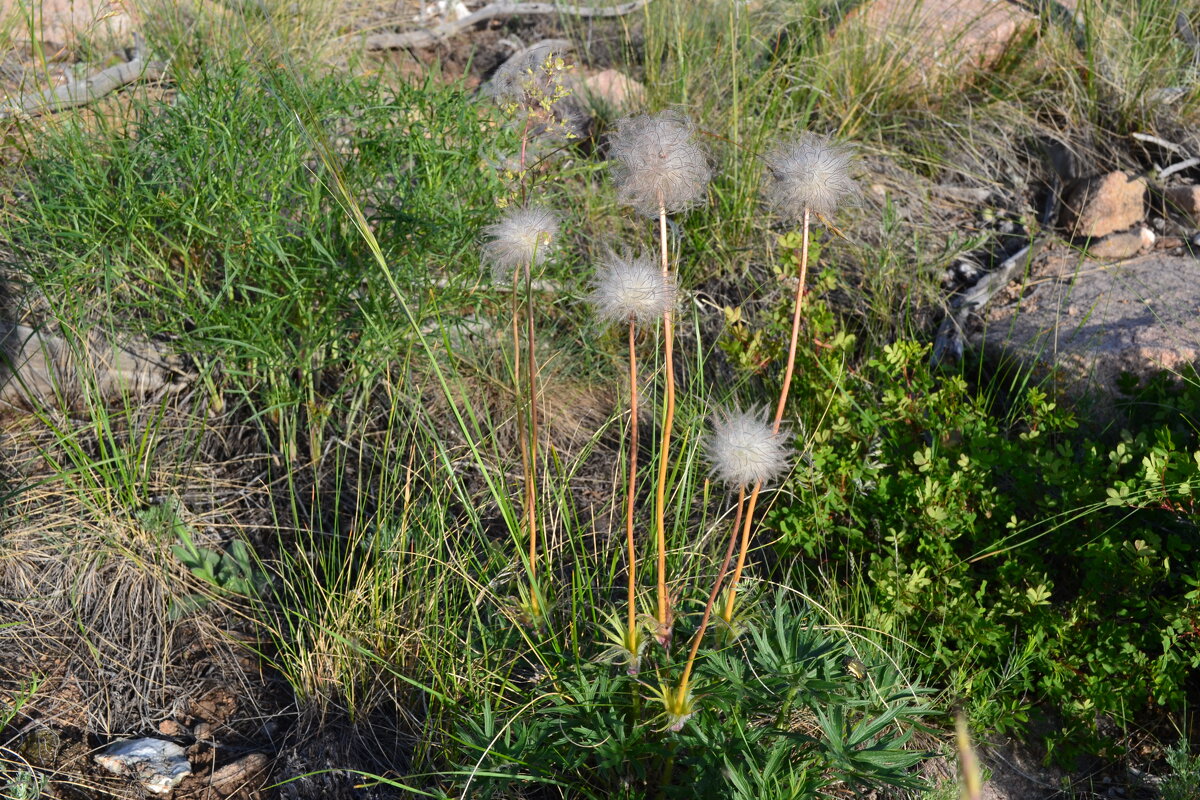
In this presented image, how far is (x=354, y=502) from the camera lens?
9.82ft

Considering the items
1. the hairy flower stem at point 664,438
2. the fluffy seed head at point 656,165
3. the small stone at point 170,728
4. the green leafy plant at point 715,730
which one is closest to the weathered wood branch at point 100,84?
the small stone at point 170,728

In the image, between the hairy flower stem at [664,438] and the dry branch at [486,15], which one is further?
the dry branch at [486,15]

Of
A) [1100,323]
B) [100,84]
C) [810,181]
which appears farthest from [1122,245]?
[100,84]

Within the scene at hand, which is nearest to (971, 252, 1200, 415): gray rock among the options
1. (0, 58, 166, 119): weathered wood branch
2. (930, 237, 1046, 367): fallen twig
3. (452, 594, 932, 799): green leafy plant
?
(930, 237, 1046, 367): fallen twig

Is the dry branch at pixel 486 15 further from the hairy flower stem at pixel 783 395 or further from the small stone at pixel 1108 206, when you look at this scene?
the hairy flower stem at pixel 783 395

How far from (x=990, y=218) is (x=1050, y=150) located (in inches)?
27.4

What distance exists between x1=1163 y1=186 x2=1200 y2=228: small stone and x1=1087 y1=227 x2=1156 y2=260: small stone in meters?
0.18

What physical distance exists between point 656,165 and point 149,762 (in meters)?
1.97

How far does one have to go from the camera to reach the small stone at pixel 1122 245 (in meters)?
3.79

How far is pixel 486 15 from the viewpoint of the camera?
5.64 m

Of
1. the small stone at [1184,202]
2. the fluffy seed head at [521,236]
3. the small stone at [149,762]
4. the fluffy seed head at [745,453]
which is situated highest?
the fluffy seed head at [521,236]

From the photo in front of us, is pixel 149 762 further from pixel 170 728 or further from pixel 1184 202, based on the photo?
pixel 1184 202

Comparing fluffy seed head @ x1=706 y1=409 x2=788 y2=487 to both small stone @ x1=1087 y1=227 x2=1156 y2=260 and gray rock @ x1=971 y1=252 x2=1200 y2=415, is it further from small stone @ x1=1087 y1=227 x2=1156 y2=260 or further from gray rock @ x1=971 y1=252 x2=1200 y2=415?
small stone @ x1=1087 y1=227 x2=1156 y2=260

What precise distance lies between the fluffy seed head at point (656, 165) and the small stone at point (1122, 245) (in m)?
2.77
